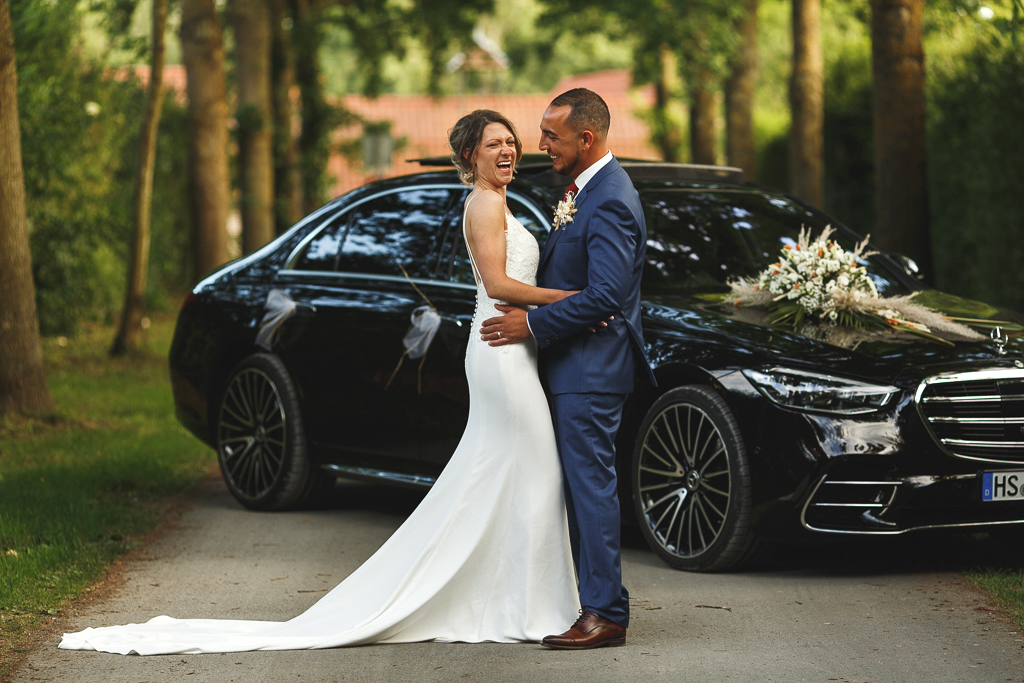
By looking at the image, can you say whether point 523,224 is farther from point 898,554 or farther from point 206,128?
point 206,128

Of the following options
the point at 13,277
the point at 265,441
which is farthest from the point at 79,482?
the point at 13,277

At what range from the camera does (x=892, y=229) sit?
11.4 meters

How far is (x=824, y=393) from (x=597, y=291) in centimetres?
143

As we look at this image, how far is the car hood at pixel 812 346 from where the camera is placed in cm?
569

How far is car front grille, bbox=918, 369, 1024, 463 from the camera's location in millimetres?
5613

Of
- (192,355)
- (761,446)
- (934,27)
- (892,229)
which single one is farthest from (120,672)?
(934,27)

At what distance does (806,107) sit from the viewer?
1783 cm

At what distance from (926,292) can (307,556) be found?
11.3 feet

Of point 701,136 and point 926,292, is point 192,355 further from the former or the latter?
point 701,136

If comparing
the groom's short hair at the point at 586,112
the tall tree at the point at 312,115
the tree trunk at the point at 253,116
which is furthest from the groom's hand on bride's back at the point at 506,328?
the tall tree at the point at 312,115

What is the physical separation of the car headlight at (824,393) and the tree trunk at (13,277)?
628 cm

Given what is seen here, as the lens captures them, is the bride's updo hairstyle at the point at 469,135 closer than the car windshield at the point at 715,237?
Result: Yes

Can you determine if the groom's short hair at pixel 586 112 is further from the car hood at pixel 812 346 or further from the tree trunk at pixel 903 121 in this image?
the tree trunk at pixel 903 121

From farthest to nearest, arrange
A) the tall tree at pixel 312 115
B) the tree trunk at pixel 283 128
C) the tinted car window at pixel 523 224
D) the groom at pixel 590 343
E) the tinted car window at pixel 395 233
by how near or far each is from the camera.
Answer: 1. the tall tree at pixel 312 115
2. the tree trunk at pixel 283 128
3. the tinted car window at pixel 395 233
4. the tinted car window at pixel 523 224
5. the groom at pixel 590 343
